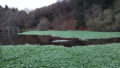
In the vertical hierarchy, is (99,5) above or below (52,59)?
above

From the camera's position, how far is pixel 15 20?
39.4m

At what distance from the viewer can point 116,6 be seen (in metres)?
29.4

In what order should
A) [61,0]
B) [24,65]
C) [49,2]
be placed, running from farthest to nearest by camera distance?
[49,2] → [61,0] → [24,65]

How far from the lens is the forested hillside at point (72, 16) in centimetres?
2880

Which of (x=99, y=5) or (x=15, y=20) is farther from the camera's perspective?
(x=15, y=20)

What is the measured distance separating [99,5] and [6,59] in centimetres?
3056

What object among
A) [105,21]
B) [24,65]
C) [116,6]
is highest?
[116,6]

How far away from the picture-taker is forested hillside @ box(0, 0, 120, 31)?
28797 mm

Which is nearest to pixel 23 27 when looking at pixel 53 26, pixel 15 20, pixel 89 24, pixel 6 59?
pixel 15 20

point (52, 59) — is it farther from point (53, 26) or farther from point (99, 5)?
point (53, 26)

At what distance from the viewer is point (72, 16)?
4159 centimetres

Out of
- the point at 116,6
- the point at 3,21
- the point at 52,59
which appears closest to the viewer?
the point at 52,59

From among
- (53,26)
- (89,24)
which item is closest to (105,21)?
(89,24)

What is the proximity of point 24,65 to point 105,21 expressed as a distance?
25154 millimetres
